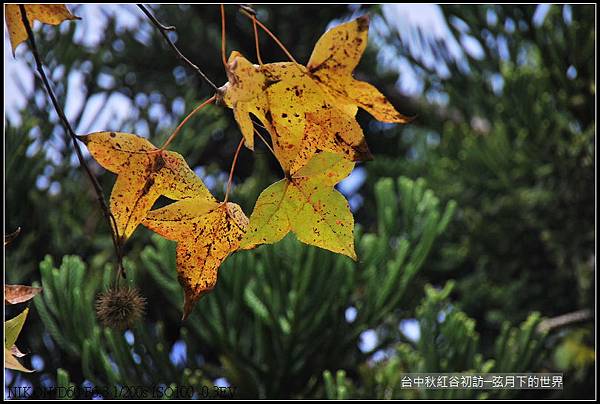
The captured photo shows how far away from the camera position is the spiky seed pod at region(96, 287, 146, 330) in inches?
15.3

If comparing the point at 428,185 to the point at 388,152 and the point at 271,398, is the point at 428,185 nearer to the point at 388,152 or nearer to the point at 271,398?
the point at 388,152

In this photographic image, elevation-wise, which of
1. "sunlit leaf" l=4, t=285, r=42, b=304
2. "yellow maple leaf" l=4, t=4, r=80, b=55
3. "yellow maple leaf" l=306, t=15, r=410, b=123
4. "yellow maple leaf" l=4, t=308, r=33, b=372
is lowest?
"yellow maple leaf" l=4, t=308, r=33, b=372

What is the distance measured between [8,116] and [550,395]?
1178 millimetres

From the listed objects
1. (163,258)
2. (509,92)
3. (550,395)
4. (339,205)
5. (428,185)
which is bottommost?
(550,395)

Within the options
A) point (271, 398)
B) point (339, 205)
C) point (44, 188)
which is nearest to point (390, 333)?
point (271, 398)

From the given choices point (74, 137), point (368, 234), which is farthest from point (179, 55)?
point (368, 234)

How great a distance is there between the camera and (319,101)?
0.30 metres

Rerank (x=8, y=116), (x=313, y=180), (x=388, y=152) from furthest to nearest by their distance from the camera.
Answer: (x=388, y=152)
(x=8, y=116)
(x=313, y=180)

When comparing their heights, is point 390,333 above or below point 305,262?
below

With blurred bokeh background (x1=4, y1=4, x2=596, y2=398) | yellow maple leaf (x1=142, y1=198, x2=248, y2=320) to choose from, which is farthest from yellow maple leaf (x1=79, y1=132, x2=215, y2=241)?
blurred bokeh background (x1=4, y1=4, x2=596, y2=398)

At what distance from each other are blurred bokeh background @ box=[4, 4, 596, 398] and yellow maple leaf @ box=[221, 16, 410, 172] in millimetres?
716

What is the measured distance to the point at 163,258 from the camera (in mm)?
1116

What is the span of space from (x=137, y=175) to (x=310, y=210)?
0.08 meters

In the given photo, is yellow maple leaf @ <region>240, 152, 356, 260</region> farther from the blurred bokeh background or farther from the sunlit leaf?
the blurred bokeh background
